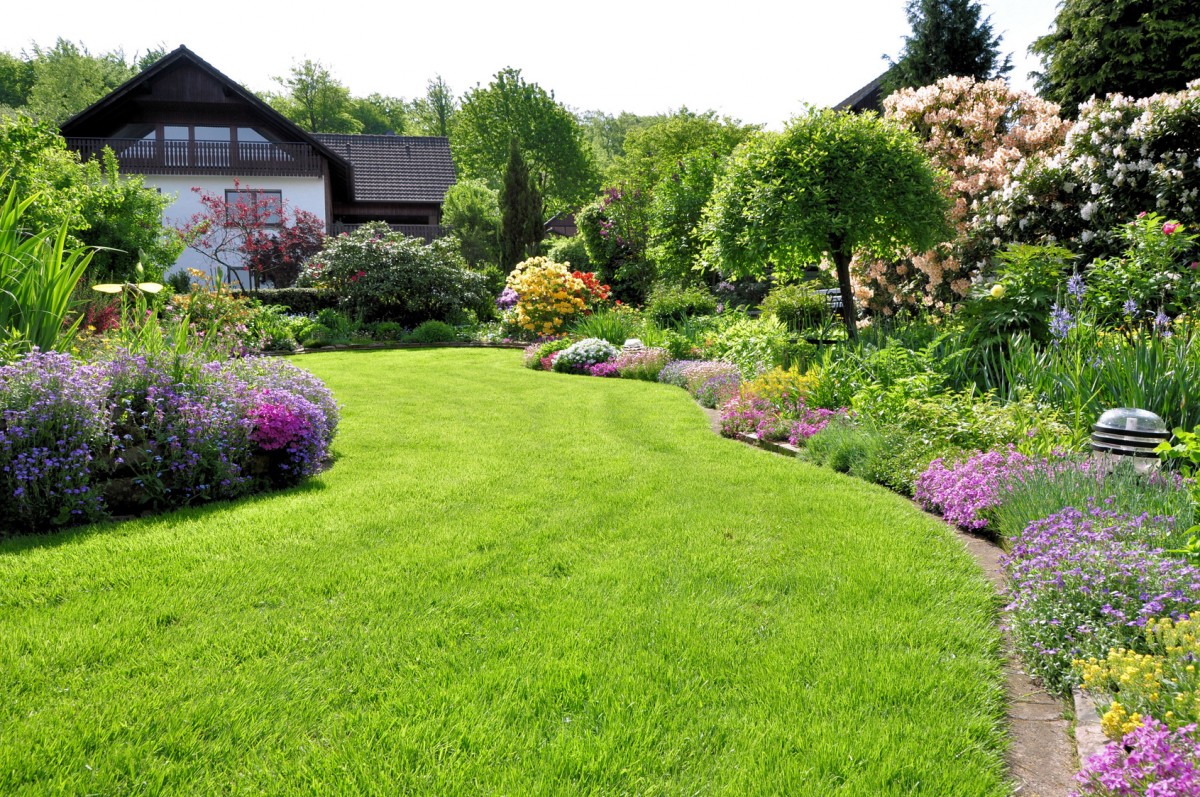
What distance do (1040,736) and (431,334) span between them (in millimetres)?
15223

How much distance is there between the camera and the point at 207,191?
78.2 feet

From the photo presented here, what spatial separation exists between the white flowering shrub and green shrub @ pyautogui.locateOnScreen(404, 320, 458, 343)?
10.9 metres

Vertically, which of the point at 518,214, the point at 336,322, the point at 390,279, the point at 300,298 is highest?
the point at 518,214

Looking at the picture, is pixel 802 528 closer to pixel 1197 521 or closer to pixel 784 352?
pixel 1197 521

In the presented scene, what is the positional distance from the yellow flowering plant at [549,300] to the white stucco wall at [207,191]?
41.4ft

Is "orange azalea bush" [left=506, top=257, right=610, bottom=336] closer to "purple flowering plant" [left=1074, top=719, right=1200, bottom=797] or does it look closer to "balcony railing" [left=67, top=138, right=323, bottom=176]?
"balcony railing" [left=67, top=138, right=323, bottom=176]

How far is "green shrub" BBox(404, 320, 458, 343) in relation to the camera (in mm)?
16359

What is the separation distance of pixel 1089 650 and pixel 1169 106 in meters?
8.72

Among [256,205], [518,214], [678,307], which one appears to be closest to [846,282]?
[678,307]

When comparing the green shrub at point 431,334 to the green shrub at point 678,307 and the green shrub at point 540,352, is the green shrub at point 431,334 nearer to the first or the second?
the green shrub at point 540,352

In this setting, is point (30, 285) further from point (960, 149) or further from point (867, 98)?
point (867, 98)

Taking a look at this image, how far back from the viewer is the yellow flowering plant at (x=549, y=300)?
15.5 metres

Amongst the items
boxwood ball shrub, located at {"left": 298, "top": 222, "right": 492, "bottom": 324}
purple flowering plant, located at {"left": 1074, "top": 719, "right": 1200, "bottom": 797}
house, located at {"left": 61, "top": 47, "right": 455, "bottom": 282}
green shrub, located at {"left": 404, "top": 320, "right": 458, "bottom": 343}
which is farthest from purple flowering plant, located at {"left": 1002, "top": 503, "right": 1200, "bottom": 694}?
house, located at {"left": 61, "top": 47, "right": 455, "bottom": 282}

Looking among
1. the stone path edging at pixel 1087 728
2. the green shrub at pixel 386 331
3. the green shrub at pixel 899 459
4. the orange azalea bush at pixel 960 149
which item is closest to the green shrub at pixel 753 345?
the orange azalea bush at pixel 960 149
